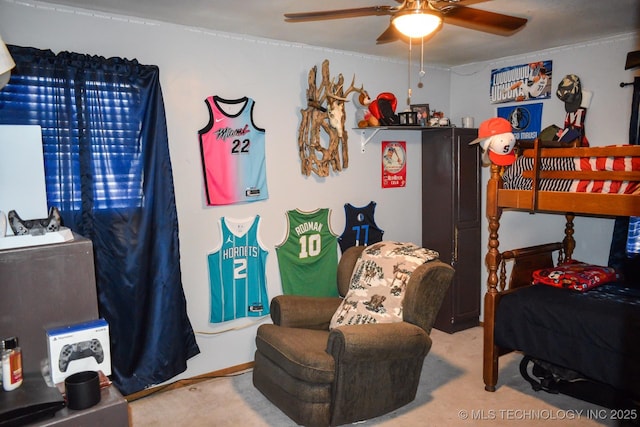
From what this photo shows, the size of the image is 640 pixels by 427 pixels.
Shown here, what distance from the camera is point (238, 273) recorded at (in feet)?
11.3

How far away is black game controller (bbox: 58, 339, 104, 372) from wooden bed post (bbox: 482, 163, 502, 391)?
2.43 m

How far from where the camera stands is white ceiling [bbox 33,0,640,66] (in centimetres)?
267

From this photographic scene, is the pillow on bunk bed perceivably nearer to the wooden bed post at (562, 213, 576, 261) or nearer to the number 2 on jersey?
the wooden bed post at (562, 213, 576, 261)

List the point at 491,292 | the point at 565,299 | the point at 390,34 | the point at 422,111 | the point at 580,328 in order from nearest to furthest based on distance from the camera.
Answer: the point at 390,34
the point at 580,328
the point at 565,299
the point at 491,292
the point at 422,111

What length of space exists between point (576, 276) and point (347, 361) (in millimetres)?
1756

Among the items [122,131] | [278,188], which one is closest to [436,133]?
[278,188]

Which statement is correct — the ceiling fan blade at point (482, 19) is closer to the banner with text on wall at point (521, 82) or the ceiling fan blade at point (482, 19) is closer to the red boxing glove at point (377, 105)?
the red boxing glove at point (377, 105)

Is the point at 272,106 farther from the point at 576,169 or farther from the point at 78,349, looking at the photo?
the point at 78,349

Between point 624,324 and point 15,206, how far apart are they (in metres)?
3.13

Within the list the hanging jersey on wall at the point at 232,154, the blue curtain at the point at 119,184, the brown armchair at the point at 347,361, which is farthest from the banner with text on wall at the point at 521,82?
the blue curtain at the point at 119,184

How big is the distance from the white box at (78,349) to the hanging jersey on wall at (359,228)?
2476mm

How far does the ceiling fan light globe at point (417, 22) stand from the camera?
1855mm

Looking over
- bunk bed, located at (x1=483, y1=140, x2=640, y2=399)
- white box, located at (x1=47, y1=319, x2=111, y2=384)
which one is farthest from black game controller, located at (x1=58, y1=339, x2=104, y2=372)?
bunk bed, located at (x1=483, y1=140, x2=640, y2=399)

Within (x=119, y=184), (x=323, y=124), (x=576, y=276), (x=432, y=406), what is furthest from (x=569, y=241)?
(x=119, y=184)
